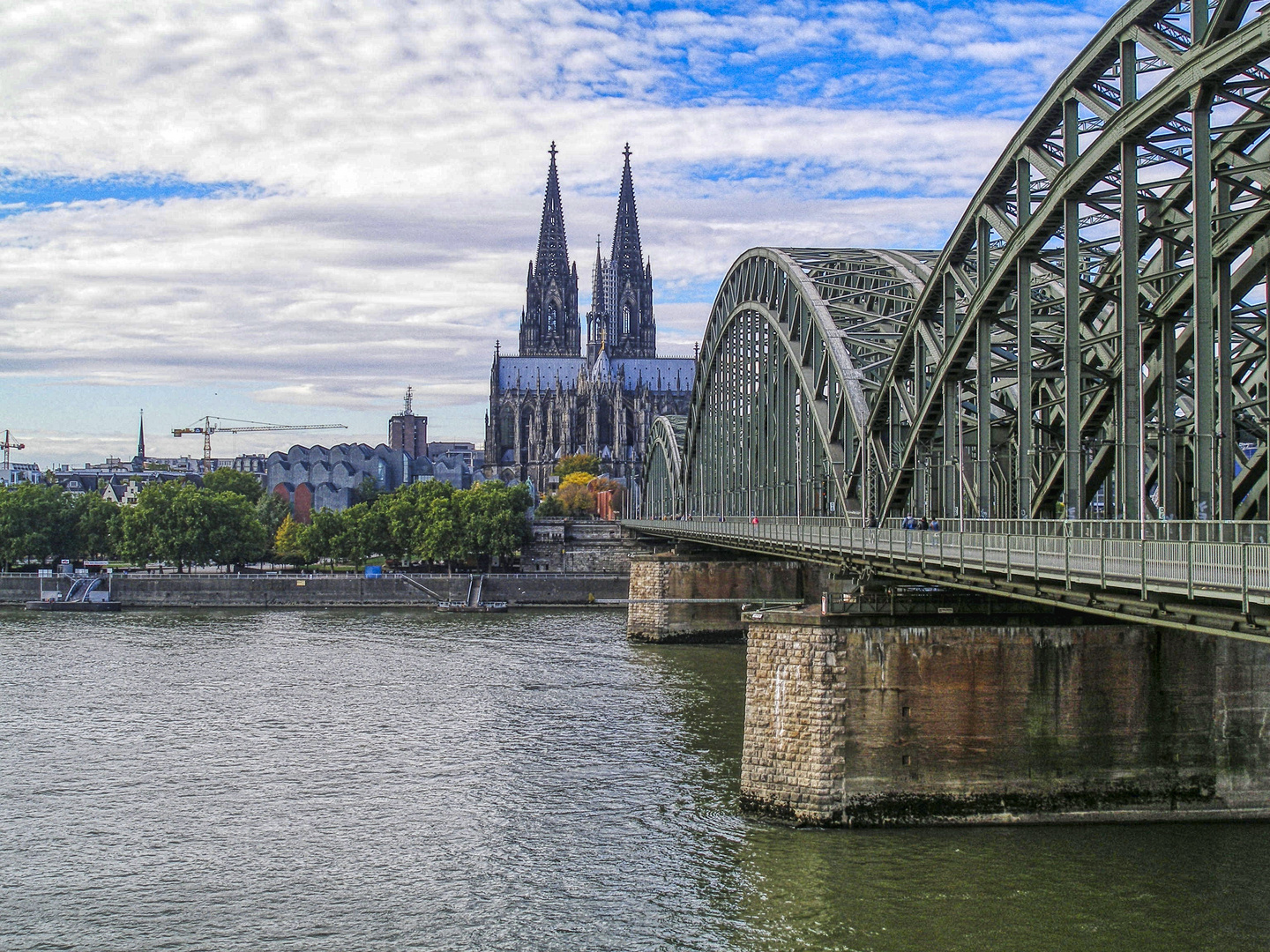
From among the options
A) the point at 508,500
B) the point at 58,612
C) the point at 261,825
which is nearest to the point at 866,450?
the point at 261,825

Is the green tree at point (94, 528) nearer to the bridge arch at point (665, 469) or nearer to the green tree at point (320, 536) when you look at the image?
the green tree at point (320, 536)

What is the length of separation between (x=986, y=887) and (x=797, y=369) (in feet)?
108

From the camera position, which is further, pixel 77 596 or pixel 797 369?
pixel 77 596

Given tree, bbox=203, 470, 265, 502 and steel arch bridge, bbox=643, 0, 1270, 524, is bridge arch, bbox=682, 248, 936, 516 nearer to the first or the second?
steel arch bridge, bbox=643, 0, 1270, 524

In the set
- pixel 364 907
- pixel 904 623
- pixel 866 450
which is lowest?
pixel 364 907

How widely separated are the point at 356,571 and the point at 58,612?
1284 inches

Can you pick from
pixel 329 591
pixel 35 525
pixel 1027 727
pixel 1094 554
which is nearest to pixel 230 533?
pixel 35 525

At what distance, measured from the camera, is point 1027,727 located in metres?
30.6

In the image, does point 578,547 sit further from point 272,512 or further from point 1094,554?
point 1094,554

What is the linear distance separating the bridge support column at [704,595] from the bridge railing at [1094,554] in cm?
3568

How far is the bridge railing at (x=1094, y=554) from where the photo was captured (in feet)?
67.2

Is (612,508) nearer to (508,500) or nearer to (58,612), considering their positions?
(508,500)

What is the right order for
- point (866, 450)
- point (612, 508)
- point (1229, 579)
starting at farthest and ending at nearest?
point (612, 508) < point (866, 450) < point (1229, 579)

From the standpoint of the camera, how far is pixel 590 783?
3619cm
